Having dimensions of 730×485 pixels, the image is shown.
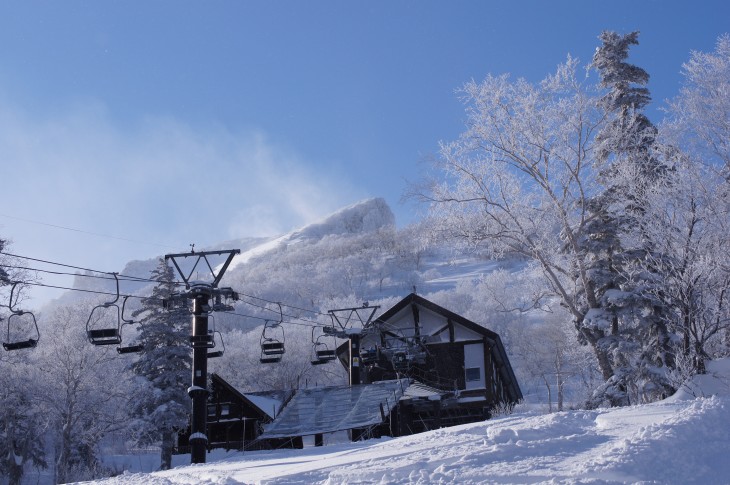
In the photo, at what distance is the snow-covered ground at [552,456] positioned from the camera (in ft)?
29.8

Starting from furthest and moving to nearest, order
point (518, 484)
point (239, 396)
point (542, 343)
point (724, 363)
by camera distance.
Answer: point (542, 343) → point (239, 396) → point (724, 363) → point (518, 484)

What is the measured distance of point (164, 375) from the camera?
116 ft

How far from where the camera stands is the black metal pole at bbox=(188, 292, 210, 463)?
793 inches

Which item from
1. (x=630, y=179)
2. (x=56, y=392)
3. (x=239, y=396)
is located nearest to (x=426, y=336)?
(x=239, y=396)

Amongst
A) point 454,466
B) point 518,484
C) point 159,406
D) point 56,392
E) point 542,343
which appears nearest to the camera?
point 518,484

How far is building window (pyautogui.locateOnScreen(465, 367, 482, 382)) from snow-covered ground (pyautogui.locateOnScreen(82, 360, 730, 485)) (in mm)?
24383

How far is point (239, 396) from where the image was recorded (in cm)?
3719

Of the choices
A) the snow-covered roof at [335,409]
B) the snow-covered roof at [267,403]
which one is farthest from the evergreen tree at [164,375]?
the snow-covered roof at [335,409]

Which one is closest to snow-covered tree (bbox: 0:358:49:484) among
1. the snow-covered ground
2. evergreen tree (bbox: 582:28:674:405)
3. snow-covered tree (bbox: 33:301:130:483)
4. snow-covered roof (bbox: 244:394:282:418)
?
snow-covered tree (bbox: 33:301:130:483)

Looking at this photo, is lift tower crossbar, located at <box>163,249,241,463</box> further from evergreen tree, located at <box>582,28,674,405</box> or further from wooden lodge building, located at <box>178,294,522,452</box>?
wooden lodge building, located at <box>178,294,522,452</box>

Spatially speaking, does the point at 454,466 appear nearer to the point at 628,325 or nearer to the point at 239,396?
the point at 628,325

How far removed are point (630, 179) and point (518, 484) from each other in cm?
1588

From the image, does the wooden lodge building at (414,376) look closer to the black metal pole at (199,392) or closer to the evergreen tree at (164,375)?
the evergreen tree at (164,375)

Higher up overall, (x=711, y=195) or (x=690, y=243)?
(x=711, y=195)
